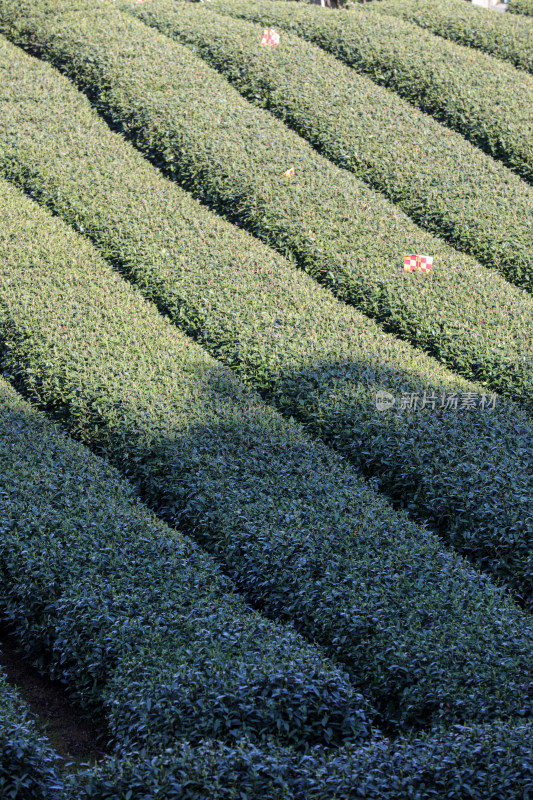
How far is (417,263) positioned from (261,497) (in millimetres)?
3979

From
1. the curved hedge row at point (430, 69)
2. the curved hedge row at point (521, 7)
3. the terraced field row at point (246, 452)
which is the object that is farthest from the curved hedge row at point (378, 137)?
the curved hedge row at point (521, 7)

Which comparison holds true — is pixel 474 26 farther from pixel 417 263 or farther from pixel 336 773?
pixel 336 773

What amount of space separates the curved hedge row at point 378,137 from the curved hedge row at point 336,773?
573 centimetres

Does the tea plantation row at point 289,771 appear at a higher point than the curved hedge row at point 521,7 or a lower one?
lower

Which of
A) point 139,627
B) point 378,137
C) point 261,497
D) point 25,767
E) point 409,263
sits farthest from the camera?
point 378,137

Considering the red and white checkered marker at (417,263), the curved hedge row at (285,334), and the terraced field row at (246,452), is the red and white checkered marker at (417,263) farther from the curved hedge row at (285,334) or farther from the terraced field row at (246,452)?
the curved hedge row at (285,334)

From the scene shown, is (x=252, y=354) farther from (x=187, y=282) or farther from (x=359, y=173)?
(x=359, y=173)

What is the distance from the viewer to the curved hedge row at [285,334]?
236 inches

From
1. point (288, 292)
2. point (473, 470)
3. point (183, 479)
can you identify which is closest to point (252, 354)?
point (288, 292)

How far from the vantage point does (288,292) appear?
322 inches

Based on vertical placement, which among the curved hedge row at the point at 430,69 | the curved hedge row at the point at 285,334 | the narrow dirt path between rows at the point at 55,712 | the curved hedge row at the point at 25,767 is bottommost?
the narrow dirt path between rows at the point at 55,712

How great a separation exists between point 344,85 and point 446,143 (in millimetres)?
1798

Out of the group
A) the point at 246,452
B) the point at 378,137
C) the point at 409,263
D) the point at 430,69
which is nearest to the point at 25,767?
the point at 246,452

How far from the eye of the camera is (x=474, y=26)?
13008mm
